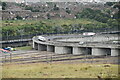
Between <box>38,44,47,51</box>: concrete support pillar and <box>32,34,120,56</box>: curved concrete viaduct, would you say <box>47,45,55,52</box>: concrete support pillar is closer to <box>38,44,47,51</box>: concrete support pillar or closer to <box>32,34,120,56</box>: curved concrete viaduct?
<box>32,34,120,56</box>: curved concrete viaduct

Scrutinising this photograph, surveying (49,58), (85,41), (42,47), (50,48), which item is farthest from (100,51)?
(42,47)

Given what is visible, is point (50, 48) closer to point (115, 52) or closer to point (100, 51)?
point (100, 51)

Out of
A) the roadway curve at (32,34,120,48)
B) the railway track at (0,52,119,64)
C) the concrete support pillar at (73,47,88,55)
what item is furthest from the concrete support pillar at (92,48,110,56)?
the concrete support pillar at (73,47,88,55)

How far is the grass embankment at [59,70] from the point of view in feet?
128

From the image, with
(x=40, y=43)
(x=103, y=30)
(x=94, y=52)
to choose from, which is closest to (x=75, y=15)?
(x=103, y=30)

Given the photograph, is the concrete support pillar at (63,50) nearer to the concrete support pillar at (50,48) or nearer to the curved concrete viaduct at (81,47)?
the curved concrete viaduct at (81,47)

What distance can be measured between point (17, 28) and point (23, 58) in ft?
110

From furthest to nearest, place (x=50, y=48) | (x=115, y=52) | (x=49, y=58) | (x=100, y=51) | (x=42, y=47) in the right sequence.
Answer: (x=42, y=47) < (x=50, y=48) < (x=100, y=51) < (x=115, y=52) < (x=49, y=58)

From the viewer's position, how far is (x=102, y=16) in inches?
4756

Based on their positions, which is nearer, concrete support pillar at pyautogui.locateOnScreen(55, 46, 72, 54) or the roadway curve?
the roadway curve

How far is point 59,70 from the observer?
139 feet

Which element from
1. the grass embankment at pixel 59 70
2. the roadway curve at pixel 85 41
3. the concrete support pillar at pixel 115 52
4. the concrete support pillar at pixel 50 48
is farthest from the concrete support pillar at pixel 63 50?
the grass embankment at pixel 59 70

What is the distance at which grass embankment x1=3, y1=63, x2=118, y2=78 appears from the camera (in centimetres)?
3894

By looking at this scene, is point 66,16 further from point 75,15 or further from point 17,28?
point 17,28
